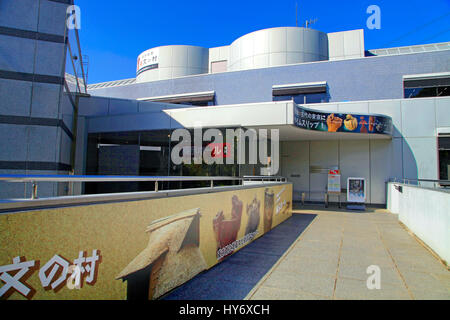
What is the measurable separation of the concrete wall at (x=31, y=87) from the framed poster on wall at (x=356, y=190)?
13201 mm

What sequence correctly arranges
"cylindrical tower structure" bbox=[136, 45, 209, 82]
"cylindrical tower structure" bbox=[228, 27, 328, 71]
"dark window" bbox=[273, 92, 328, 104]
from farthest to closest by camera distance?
1. "cylindrical tower structure" bbox=[136, 45, 209, 82]
2. "cylindrical tower structure" bbox=[228, 27, 328, 71]
3. "dark window" bbox=[273, 92, 328, 104]

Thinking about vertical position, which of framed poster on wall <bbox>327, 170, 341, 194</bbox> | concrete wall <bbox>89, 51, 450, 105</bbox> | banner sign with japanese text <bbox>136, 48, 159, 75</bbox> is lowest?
framed poster on wall <bbox>327, 170, 341, 194</bbox>

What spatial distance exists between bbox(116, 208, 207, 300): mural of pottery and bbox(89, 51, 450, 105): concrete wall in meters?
16.6

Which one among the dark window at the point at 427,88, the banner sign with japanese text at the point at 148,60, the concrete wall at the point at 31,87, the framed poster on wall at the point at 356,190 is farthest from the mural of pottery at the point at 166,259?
the banner sign with japanese text at the point at 148,60

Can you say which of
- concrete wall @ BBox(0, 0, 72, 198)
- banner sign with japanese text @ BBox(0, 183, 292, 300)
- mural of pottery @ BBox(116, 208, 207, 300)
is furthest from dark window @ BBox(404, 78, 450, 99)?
concrete wall @ BBox(0, 0, 72, 198)

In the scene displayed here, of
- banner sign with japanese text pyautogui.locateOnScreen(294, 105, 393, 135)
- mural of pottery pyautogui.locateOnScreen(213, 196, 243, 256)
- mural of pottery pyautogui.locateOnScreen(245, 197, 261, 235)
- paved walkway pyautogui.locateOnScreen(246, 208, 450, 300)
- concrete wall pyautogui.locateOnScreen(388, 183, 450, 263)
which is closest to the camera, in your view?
paved walkway pyautogui.locateOnScreen(246, 208, 450, 300)

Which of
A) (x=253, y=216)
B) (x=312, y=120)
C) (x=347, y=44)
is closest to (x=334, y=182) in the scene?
(x=312, y=120)

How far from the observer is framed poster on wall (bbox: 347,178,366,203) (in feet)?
49.0

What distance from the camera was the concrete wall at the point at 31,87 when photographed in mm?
9188

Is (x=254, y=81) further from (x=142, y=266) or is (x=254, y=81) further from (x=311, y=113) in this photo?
(x=142, y=266)

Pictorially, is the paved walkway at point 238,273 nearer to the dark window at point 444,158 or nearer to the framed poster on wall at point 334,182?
the framed poster on wall at point 334,182

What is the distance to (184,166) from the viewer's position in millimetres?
14570

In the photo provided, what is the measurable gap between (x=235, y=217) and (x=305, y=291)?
2231 millimetres

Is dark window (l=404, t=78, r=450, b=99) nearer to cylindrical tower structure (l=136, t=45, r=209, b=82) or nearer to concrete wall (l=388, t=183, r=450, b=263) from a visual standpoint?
concrete wall (l=388, t=183, r=450, b=263)
